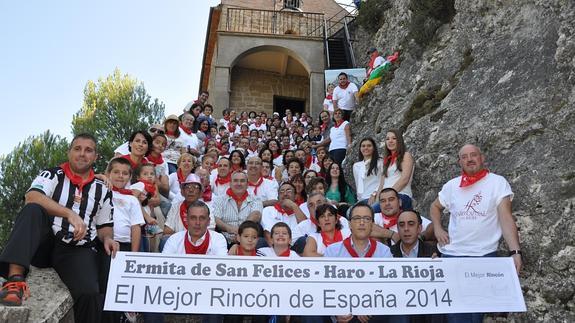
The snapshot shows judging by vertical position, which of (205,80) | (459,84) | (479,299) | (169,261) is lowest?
(479,299)

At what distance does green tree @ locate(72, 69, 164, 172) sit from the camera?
21003 mm

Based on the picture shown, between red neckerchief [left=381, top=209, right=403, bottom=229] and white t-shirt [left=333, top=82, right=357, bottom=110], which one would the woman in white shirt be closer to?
red neckerchief [left=381, top=209, right=403, bottom=229]

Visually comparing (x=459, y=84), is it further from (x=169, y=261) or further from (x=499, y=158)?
(x=169, y=261)

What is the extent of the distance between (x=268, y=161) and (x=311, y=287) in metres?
5.08

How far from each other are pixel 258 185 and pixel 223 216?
104 cm

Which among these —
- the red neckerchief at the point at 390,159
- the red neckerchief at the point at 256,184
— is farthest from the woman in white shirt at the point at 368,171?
the red neckerchief at the point at 256,184

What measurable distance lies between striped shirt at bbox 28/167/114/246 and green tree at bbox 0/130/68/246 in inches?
639

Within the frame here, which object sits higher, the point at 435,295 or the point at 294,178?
the point at 294,178

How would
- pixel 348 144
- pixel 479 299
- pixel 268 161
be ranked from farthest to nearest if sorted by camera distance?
1. pixel 348 144
2. pixel 268 161
3. pixel 479 299

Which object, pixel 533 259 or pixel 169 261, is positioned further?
pixel 533 259

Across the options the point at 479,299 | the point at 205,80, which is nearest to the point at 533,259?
the point at 479,299

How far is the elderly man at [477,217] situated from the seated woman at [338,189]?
112 inches

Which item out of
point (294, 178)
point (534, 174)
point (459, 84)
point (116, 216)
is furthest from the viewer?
point (459, 84)

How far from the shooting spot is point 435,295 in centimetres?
390
